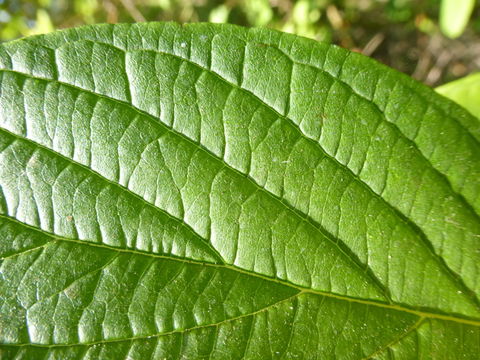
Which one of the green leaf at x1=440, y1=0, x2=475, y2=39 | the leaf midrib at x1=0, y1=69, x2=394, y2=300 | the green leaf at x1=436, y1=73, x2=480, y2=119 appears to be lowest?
the leaf midrib at x1=0, y1=69, x2=394, y2=300

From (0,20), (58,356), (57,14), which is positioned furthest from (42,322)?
(57,14)

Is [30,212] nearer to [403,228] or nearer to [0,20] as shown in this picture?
[403,228]

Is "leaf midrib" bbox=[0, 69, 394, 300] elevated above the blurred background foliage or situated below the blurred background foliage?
below

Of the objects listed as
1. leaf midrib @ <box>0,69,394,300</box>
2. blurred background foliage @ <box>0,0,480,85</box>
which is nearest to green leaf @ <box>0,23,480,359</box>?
leaf midrib @ <box>0,69,394,300</box>

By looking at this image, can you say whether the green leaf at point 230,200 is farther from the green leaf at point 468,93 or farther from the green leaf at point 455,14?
the green leaf at point 455,14

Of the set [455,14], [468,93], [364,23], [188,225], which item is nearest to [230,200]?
[188,225]

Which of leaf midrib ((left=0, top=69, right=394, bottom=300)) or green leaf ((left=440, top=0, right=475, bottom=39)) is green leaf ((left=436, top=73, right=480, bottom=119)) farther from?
green leaf ((left=440, top=0, right=475, bottom=39))

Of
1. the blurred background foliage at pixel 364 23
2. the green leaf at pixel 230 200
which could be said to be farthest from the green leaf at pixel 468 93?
the blurred background foliage at pixel 364 23
